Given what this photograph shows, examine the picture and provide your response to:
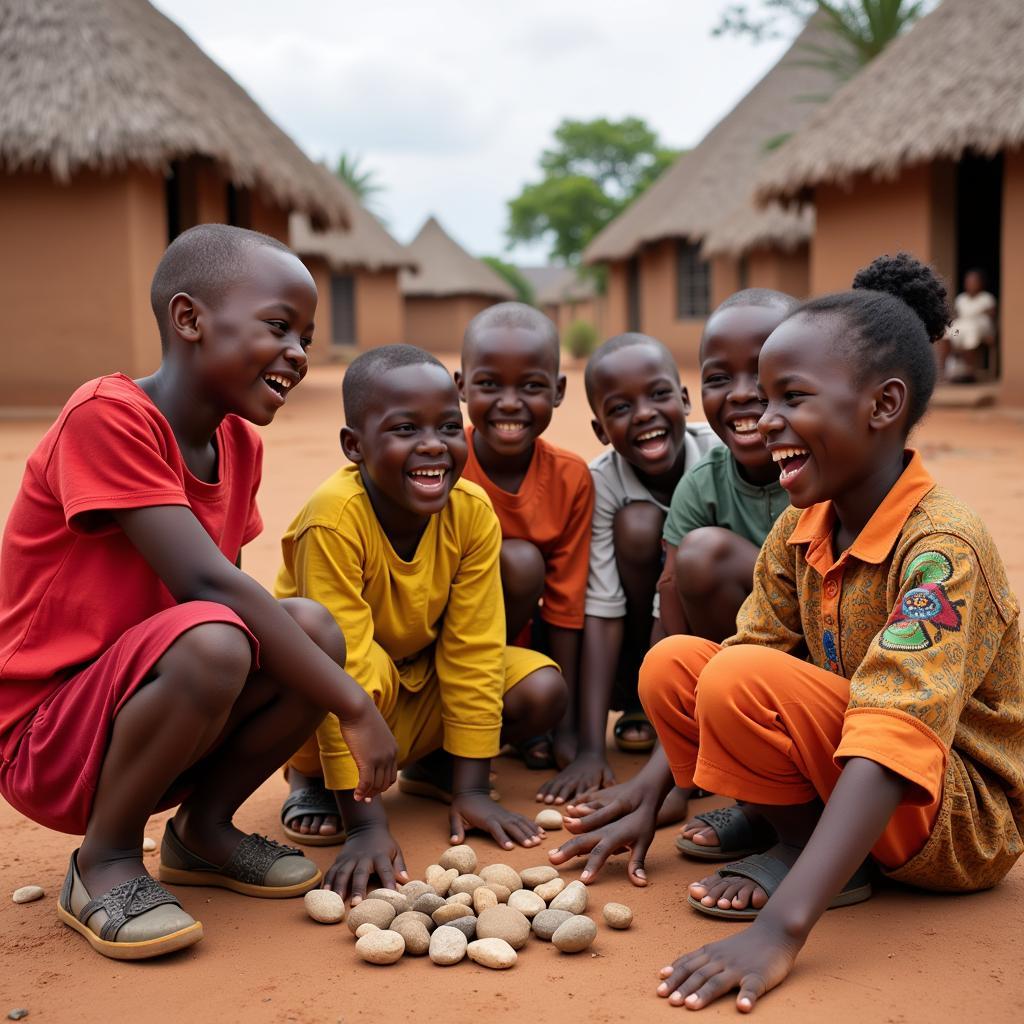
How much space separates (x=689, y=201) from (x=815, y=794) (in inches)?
701

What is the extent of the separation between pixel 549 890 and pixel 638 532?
3.72ft

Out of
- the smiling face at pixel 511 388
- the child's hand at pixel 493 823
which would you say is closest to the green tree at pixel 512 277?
the smiling face at pixel 511 388

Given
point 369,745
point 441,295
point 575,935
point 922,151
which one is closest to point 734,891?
point 575,935

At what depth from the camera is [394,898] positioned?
2.06m

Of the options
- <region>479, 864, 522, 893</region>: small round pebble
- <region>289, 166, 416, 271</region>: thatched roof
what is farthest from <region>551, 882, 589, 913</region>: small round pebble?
<region>289, 166, 416, 271</region>: thatched roof

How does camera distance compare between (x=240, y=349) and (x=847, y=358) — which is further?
(x=240, y=349)

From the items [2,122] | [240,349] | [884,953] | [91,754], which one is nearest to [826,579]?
[884,953]

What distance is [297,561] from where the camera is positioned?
2.53 meters

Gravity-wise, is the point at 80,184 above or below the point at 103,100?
below

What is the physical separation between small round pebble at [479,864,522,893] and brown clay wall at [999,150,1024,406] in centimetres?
941

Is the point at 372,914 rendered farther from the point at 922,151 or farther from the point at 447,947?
the point at 922,151

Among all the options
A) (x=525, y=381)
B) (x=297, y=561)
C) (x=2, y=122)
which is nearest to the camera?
(x=297, y=561)

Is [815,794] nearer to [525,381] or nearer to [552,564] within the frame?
[552,564]

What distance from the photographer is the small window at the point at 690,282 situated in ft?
62.7
